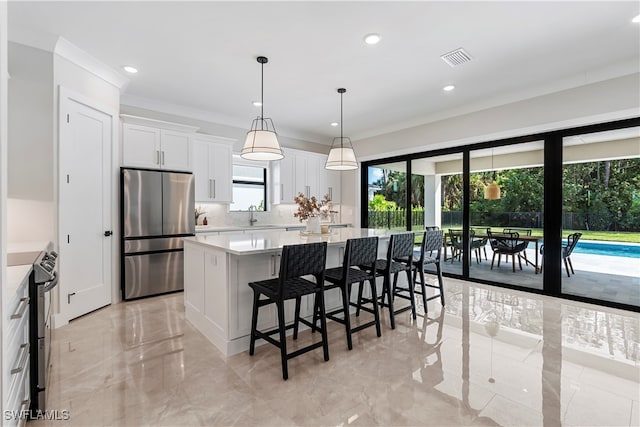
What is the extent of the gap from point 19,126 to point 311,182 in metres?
4.54

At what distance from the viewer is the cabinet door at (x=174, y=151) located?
4.47 m

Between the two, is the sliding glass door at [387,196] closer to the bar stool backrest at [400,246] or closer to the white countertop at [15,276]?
the bar stool backrest at [400,246]

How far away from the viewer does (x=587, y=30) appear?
2832 mm

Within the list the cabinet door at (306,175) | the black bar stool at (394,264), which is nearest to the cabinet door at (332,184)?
the cabinet door at (306,175)

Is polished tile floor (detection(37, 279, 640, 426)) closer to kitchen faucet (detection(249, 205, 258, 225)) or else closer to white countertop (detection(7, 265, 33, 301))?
white countertop (detection(7, 265, 33, 301))

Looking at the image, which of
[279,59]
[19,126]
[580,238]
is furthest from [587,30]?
[19,126]

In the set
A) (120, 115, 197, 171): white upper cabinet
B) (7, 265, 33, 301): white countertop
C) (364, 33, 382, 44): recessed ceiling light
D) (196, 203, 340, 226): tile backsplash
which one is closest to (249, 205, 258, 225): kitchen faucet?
(196, 203, 340, 226): tile backsplash

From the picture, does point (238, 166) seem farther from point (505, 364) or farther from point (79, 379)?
point (505, 364)

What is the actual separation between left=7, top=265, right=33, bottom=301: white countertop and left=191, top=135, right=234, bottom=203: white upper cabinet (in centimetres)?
335

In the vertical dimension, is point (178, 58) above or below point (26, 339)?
above

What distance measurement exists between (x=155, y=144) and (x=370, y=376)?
4.05 metres

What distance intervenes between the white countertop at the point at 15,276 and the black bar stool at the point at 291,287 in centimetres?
137

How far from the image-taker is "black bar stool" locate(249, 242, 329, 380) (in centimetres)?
227

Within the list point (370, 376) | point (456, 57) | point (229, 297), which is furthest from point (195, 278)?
point (456, 57)
